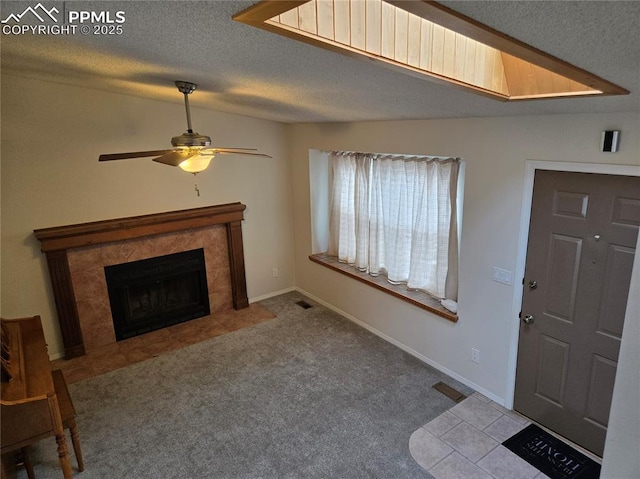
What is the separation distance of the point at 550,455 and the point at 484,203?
1.88 meters

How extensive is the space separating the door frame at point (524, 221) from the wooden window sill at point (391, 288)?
550mm

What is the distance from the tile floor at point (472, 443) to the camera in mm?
2744

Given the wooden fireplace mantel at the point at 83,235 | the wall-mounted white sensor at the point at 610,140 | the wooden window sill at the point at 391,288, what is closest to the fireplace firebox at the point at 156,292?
the wooden fireplace mantel at the point at 83,235

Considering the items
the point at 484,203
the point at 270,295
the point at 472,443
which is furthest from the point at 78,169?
the point at 472,443

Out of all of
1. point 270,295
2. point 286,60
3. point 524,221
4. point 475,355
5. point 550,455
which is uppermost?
point 286,60

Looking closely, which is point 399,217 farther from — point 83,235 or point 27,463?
point 27,463

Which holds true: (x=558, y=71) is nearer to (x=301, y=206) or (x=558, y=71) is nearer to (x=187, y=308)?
(x=301, y=206)

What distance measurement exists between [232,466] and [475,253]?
2479 millimetres

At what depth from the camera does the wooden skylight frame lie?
1302mm

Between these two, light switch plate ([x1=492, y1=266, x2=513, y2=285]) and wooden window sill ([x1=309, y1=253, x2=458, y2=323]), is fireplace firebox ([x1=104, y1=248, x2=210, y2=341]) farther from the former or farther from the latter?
light switch plate ([x1=492, y1=266, x2=513, y2=285])

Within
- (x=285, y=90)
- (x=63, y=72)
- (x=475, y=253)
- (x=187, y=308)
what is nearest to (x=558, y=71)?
(x=285, y=90)

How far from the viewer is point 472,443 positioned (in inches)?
118

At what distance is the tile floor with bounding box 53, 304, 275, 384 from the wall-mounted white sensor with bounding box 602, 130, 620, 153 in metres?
3.82

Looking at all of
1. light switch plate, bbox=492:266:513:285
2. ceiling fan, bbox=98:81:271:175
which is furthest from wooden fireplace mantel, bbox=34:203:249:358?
light switch plate, bbox=492:266:513:285
